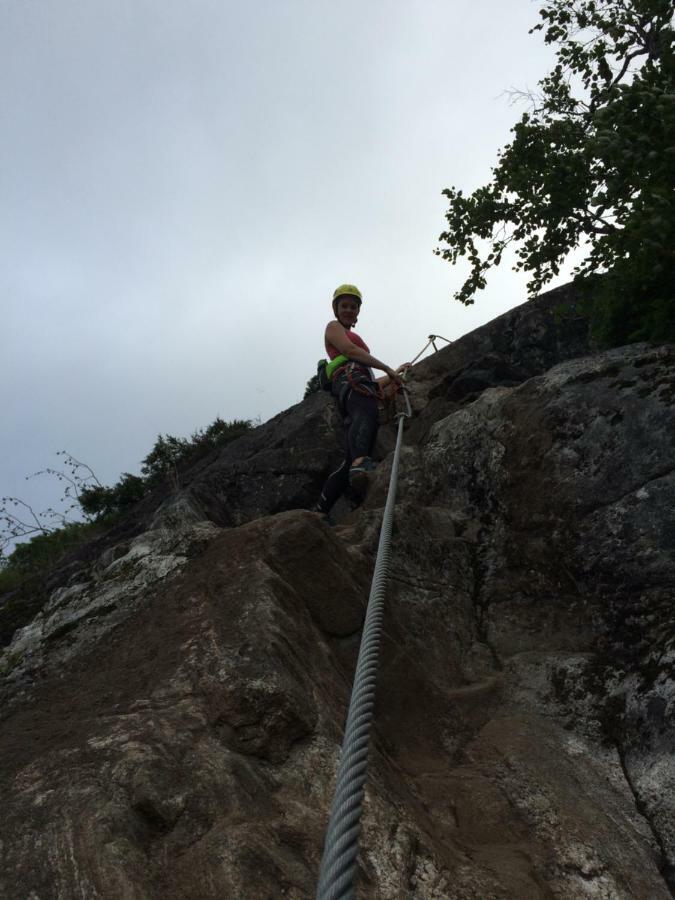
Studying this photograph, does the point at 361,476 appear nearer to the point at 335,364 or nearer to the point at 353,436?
the point at 353,436

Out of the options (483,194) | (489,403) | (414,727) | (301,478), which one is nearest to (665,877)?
(414,727)

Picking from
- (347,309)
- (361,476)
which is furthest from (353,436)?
(347,309)

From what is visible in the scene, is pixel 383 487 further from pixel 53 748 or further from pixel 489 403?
pixel 53 748

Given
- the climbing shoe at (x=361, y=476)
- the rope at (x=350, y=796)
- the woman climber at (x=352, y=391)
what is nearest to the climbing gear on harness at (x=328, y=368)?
the woman climber at (x=352, y=391)

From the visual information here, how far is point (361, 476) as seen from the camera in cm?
723

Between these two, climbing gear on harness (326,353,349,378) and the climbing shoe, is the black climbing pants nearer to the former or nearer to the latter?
the climbing shoe

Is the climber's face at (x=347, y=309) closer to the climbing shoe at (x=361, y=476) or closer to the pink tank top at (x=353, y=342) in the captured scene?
the pink tank top at (x=353, y=342)

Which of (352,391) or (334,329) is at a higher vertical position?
(334,329)

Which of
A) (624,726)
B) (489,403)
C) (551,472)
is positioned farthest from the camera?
(489,403)

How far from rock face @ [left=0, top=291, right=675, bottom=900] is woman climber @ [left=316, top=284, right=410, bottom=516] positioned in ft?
1.90

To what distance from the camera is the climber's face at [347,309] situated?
796cm

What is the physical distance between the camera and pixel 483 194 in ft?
38.1

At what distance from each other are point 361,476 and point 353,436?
0.45m

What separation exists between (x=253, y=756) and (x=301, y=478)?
7.02 m
